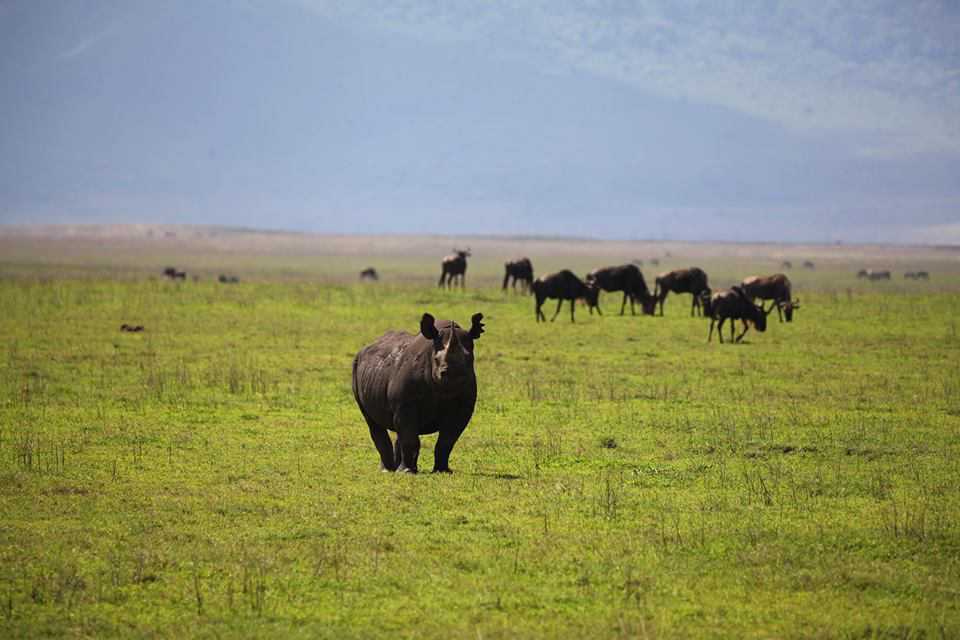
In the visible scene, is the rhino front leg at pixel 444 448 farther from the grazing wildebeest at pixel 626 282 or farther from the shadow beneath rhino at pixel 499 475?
the grazing wildebeest at pixel 626 282

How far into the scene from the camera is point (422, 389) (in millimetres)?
15008

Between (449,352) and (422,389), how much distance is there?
790 millimetres

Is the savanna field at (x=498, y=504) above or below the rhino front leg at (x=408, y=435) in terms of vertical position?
below

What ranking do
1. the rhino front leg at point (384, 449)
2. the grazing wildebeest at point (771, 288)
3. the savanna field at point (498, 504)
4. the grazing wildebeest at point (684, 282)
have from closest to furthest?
the savanna field at point (498, 504)
the rhino front leg at point (384, 449)
the grazing wildebeest at point (771, 288)
the grazing wildebeest at point (684, 282)

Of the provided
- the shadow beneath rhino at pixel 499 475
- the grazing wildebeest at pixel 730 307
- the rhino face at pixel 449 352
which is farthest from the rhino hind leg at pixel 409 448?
the grazing wildebeest at pixel 730 307

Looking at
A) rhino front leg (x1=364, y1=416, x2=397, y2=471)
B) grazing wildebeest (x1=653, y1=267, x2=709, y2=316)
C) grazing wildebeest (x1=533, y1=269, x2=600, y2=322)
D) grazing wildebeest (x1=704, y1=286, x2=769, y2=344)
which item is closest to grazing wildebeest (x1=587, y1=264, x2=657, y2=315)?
grazing wildebeest (x1=653, y1=267, x2=709, y2=316)

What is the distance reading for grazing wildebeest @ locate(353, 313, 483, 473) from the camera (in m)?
14.6

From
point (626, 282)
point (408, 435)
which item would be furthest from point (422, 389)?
point (626, 282)

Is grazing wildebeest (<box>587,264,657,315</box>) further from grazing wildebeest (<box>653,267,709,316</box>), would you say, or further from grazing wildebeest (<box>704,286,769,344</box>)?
grazing wildebeest (<box>704,286,769,344</box>)

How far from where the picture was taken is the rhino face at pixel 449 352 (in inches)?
568

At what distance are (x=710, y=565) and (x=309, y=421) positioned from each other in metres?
10.3

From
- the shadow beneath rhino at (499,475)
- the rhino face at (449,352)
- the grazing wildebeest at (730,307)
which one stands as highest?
the rhino face at (449,352)

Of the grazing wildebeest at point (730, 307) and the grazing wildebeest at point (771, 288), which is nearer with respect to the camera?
the grazing wildebeest at point (730, 307)

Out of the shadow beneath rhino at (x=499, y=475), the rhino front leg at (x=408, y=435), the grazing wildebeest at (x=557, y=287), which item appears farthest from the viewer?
the grazing wildebeest at (x=557, y=287)
